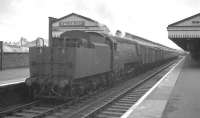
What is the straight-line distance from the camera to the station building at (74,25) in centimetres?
2297

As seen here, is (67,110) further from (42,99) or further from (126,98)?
(126,98)

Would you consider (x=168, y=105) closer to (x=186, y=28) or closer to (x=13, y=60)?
(x=13, y=60)

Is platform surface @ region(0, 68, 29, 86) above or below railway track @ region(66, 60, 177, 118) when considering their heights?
above

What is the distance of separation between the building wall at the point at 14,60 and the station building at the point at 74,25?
3080 mm

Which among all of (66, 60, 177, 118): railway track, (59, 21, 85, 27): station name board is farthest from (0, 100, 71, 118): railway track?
(59, 21, 85, 27): station name board

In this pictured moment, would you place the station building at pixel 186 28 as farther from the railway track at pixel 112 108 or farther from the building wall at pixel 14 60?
the railway track at pixel 112 108

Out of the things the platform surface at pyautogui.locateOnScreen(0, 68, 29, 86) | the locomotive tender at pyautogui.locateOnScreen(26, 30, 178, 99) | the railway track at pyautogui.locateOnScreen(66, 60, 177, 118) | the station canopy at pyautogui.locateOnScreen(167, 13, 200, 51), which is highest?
the station canopy at pyautogui.locateOnScreen(167, 13, 200, 51)

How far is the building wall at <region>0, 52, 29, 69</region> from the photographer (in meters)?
20.2

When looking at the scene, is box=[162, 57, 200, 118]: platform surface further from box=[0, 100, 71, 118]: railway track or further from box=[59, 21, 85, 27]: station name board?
box=[59, 21, 85, 27]: station name board

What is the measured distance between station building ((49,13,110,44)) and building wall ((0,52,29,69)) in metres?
3.08

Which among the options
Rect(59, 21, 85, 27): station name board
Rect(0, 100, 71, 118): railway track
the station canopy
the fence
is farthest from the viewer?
the station canopy

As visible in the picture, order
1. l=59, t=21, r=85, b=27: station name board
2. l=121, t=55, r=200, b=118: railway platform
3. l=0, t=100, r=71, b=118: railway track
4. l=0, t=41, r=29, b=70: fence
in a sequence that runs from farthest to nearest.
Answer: l=59, t=21, r=85, b=27: station name board
l=0, t=41, r=29, b=70: fence
l=0, t=100, r=71, b=118: railway track
l=121, t=55, r=200, b=118: railway platform

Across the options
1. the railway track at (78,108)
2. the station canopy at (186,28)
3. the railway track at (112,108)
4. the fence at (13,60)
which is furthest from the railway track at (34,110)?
the station canopy at (186,28)

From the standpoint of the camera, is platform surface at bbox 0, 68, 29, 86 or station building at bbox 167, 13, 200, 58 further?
station building at bbox 167, 13, 200, 58
